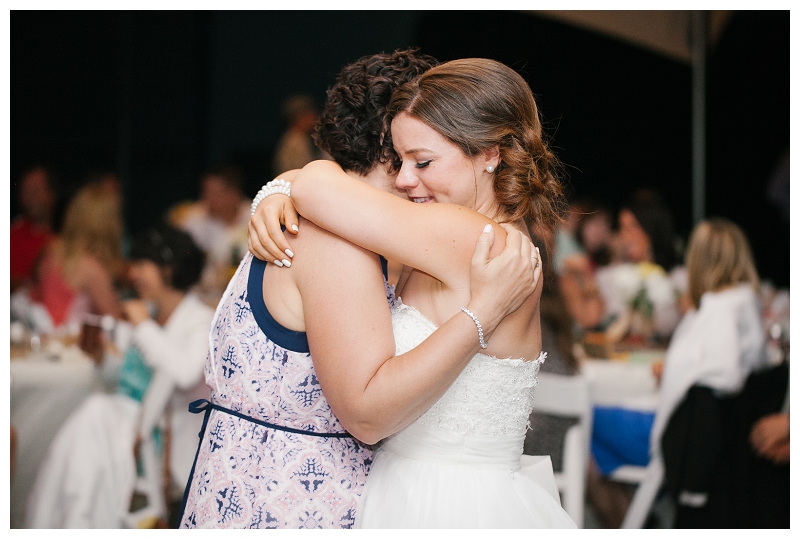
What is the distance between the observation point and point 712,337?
3154 millimetres

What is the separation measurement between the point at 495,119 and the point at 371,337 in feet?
1.57

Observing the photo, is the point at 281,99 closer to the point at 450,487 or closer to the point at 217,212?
the point at 217,212

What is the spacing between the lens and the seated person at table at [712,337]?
10.1 feet

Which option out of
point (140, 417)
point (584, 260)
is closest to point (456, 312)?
point (140, 417)

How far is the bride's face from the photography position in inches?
53.1

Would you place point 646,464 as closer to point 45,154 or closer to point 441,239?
point 441,239

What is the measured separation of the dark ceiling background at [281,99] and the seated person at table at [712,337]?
2936 millimetres

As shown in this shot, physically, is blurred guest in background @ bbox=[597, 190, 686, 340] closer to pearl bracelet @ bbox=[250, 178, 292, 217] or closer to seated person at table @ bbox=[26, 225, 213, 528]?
seated person at table @ bbox=[26, 225, 213, 528]

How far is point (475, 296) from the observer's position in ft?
4.03

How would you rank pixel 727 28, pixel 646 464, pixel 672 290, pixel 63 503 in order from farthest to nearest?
pixel 727 28 < pixel 672 290 < pixel 646 464 < pixel 63 503
